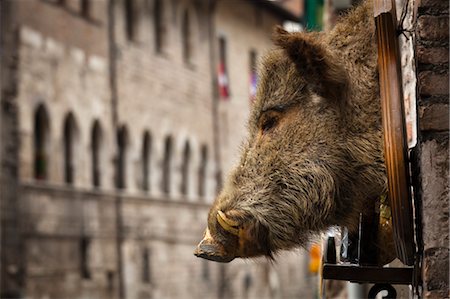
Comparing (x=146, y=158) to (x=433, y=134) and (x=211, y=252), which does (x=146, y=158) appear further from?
(x=433, y=134)

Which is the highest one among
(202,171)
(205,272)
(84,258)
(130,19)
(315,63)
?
(130,19)

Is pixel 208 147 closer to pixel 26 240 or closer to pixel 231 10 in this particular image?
pixel 231 10

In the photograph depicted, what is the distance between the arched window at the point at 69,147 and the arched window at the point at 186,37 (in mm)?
6925

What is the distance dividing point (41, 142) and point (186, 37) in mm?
8875

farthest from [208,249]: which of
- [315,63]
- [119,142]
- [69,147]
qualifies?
[119,142]

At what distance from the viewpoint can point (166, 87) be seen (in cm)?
2736

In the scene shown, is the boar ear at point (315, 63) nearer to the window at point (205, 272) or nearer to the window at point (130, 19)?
the window at point (130, 19)

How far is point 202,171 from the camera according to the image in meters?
29.1

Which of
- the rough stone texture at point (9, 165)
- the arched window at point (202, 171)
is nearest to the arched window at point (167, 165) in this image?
the arched window at point (202, 171)

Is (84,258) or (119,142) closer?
(84,258)

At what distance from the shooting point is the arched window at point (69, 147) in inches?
869

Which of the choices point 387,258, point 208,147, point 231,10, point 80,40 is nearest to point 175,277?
point 208,147

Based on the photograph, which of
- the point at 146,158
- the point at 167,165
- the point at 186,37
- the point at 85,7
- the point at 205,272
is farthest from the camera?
the point at 186,37

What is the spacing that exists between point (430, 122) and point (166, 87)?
24649 mm
